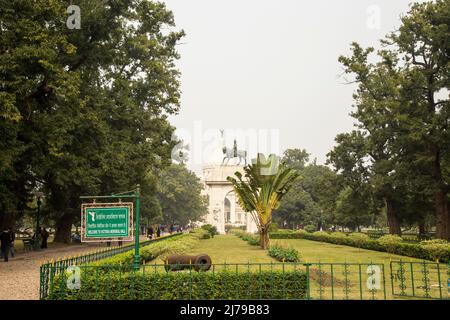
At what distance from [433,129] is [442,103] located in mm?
3533

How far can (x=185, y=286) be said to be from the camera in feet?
41.5

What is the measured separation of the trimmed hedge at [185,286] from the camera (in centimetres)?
1243

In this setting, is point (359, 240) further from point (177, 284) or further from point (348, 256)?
point (177, 284)

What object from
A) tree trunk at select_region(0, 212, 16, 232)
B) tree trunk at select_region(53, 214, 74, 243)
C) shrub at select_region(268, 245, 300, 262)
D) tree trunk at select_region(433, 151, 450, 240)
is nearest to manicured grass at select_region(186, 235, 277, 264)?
shrub at select_region(268, 245, 300, 262)

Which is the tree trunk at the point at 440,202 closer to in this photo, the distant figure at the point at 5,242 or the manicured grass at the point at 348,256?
the manicured grass at the point at 348,256

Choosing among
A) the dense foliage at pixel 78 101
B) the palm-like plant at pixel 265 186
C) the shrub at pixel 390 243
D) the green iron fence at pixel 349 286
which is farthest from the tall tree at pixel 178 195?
the green iron fence at pixel 349 286

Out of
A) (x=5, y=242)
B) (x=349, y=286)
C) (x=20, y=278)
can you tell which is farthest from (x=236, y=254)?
(x=5, y=242)

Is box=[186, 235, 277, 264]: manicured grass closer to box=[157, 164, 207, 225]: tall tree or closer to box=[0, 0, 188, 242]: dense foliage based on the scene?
box=[0, 0, 188, 242]: dense foliage

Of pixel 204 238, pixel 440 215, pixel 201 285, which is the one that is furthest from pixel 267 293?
pixel 204 238

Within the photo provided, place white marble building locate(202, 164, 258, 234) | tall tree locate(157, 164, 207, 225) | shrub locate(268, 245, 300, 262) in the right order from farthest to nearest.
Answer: tall tree locate(157, 164, 207, 225)
white marble building locate(202, 164, 258, 234)
shrub locate(268, 245, 300, 262)

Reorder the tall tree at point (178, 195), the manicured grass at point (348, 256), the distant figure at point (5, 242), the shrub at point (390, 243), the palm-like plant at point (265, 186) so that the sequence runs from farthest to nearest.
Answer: the tall tree at point (178, 195) < the palm-like plant at point (265, 186) < the shrub at point (390, 243) < the manicured grass at point (348, 256) < the distant figure at point (5, 242)

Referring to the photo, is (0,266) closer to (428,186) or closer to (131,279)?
(131,279)

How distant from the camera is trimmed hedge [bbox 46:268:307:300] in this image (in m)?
12.4

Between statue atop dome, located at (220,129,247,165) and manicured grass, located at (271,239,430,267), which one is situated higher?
statue atop dome, located at (220,129,247,165)
